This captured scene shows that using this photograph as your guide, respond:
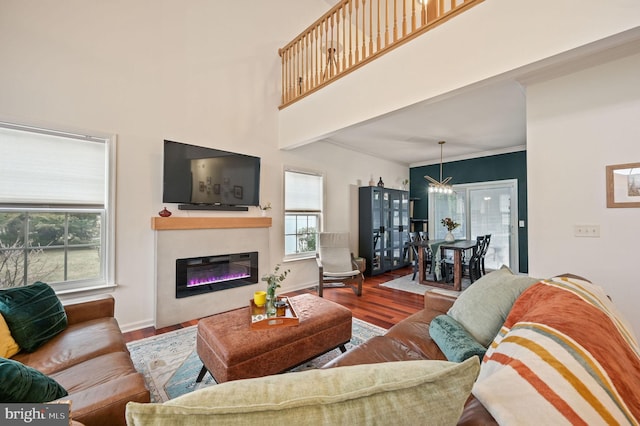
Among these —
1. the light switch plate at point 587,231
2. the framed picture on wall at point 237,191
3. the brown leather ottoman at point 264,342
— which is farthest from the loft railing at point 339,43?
the brown leather ottoman at point 264,342

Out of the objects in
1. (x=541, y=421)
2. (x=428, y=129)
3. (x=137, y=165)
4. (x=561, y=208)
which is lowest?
(x=541, y=421)

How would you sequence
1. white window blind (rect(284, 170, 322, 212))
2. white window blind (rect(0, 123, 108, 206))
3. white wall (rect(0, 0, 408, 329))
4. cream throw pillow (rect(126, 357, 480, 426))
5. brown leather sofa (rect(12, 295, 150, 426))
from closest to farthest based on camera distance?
cream throw pillow (rect(126, 357, 480, 426)) → brown leather sofa (rect(12, 295, 150, 426)) → white window blind (rect(0, 123, 108, 206)) → white wall (rect(0, 0, 408, 329)) → white window blind (rect(284, 170, 322, 212))

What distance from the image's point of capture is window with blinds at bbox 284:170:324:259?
4.50 meters

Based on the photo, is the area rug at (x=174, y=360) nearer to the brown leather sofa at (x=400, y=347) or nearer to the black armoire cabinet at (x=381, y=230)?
the brown leather sofa at (x=400, y=347)

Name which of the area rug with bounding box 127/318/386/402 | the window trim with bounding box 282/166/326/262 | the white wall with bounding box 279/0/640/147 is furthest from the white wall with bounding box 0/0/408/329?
the white wall with bounding box 279/0/640/147

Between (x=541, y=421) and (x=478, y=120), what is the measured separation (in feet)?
14.9

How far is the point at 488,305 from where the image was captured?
5.32 ft

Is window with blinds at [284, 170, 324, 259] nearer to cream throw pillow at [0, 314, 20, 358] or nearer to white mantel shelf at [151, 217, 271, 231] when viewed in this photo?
white mantel shelf at [151, 217, 271, 231]

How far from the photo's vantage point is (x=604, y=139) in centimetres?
220

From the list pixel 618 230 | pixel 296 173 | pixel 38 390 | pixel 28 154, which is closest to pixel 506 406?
pixel 38 390

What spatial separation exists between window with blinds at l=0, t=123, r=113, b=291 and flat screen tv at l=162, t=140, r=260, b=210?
59cm

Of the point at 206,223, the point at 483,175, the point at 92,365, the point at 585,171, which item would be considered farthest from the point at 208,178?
the point at 483,175

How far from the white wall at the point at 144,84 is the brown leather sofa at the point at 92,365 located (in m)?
0.94

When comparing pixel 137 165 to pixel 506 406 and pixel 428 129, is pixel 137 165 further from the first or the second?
pixel 428 129
